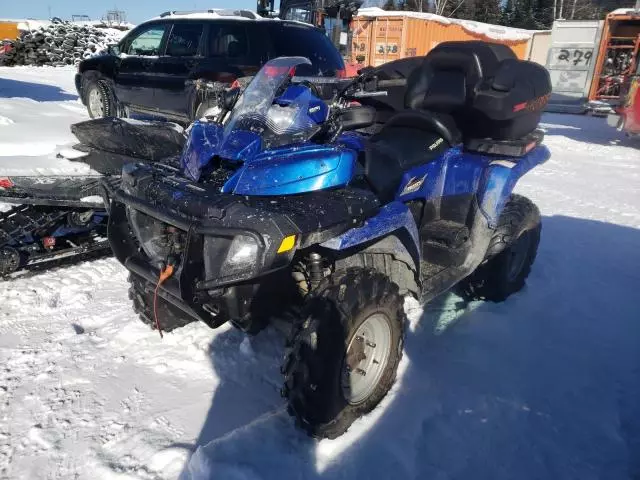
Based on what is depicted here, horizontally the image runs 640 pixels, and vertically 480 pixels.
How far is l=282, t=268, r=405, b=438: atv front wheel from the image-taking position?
214 centimetres

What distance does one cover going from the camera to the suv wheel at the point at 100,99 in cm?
870

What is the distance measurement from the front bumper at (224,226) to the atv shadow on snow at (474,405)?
637 millimetres

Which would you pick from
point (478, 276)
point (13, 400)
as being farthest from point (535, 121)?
point (13, 400)

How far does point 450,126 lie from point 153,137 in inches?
92.3

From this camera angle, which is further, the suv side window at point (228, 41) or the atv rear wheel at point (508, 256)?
the suv side window at point (228, 41)

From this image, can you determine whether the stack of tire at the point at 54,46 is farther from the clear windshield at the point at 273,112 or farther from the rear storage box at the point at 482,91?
the clear windshield at the point at 273,112

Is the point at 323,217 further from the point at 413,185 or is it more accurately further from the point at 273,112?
the point at 413,185

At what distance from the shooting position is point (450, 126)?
3.33 meters

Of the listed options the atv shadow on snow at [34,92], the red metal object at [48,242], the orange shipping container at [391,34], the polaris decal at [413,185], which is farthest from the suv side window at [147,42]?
the orange shipping container at [391,34]

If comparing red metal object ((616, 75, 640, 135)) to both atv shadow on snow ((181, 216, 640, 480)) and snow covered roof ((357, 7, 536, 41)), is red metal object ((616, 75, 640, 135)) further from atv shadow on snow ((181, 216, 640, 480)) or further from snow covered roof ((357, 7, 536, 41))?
snow covered roof ((357, 7, 536, 41))

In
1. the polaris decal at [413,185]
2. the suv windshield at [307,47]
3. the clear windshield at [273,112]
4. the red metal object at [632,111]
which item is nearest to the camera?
the clear windshield at [273,112]

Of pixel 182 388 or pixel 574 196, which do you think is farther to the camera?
pixel 574 196

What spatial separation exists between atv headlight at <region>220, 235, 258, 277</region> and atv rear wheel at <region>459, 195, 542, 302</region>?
2114 millimetres

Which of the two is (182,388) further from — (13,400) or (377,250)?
(377,250)
